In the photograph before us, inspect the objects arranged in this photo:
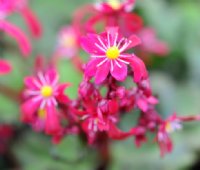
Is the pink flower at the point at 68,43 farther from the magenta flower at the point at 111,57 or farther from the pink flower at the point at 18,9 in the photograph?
the magenta flower at the point at 111,57

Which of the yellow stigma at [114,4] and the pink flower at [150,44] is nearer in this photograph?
the yellow stigma at [114,4]

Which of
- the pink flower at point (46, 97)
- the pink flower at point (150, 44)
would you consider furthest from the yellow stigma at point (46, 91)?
the pink flower at point (150, 44)

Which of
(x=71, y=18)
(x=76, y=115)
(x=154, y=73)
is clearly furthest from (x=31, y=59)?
(x=76, y=115)

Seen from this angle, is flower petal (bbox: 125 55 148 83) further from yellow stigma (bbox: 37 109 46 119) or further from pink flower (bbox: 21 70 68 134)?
yellow stigma (bbox: 37 109 46 119)

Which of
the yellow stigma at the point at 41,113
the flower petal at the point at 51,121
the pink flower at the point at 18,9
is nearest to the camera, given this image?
the flower petal at the point at 51,121

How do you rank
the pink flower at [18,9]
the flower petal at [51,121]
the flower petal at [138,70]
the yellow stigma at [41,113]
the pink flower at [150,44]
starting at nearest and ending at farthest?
1. the flower petal at [138,70]
2. the flower petal at [51,121]
3. the yellow stigma at [41,113]
4. the pink flower at [18,9]
5. the pink flower at [150,44]

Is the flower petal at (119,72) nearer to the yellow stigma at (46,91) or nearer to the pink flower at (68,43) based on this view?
the yellow stigma at (46,91)

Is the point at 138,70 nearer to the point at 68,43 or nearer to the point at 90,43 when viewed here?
the point at 90,43

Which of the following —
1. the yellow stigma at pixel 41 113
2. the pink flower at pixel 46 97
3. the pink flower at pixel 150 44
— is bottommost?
the pink flower at pixel 46 97

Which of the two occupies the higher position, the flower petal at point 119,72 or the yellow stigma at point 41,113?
the yellow stigma at point 41,113
